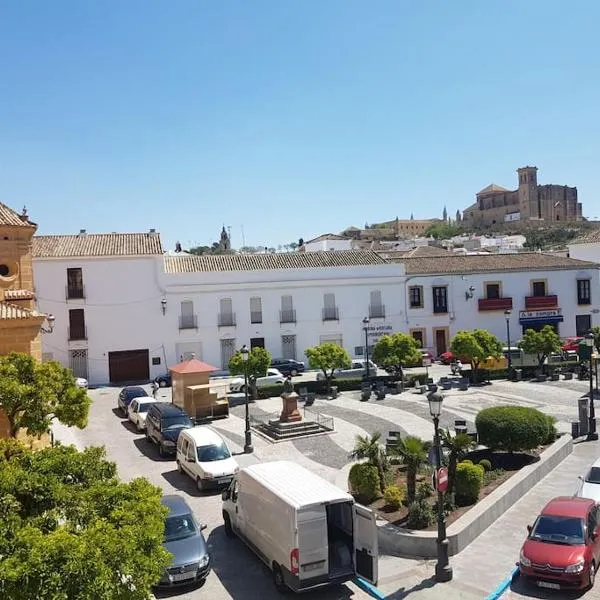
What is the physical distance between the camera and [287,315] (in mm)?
37812

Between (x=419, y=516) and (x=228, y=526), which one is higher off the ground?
(x=419, y=516)

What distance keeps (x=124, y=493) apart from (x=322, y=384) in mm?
22435

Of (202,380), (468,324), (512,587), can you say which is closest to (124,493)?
(512,587)

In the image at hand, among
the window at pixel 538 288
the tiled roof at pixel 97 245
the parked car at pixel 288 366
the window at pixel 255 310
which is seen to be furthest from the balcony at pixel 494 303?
the tiled roof at pixel 97 245

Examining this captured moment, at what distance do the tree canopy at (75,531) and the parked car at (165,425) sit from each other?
421 inches

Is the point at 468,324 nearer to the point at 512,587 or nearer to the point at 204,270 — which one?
the point at 204,270

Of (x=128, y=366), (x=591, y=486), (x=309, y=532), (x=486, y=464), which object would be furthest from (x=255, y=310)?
(x=309, y=532)

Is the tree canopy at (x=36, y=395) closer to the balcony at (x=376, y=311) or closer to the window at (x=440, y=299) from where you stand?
the balcony at (x=376, y=311)

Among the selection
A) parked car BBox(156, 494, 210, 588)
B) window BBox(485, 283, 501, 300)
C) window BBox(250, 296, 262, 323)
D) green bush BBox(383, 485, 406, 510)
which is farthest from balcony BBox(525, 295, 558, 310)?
parked car BBox(156, 494, 210, 588)

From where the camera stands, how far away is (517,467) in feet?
53.8

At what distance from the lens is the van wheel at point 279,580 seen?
10672 millimetres

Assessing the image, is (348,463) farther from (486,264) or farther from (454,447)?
(486,264)

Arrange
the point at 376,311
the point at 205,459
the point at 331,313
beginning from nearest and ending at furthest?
1. the point at 205,459
2. the point at 331,313
3. the point at 376,311

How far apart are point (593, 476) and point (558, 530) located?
11.7 feet
